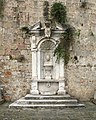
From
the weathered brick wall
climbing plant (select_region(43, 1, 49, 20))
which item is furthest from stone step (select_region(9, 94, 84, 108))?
climbing plant (select_region(43, 1, 49, 20))

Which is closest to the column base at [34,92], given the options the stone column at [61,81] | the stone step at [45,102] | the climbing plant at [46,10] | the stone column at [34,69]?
the stone column at [34,69]

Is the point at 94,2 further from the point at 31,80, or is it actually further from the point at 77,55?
the point at 31,80

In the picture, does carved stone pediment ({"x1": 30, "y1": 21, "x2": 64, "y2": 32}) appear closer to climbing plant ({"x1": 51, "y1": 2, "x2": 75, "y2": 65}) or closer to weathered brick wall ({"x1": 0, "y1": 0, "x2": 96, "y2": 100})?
climbing plant ({"x1": 51, "y1": 2, "x2": 75, "y2": 65})

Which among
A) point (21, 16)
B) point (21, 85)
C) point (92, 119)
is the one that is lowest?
point (92, 119)

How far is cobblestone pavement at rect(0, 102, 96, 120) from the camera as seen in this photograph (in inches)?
314

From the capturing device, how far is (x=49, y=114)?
8.56 meters

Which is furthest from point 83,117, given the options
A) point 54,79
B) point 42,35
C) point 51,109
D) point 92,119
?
point 42,35

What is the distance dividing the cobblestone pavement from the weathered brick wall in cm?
173

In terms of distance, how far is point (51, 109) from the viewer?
374 inches

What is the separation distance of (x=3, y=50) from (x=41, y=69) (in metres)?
1.66

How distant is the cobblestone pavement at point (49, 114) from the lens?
7985mm

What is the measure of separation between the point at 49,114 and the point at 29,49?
142 inches

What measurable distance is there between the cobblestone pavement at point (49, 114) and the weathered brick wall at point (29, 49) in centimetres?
173

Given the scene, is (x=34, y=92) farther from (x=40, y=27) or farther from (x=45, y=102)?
(x=40, y=27)
